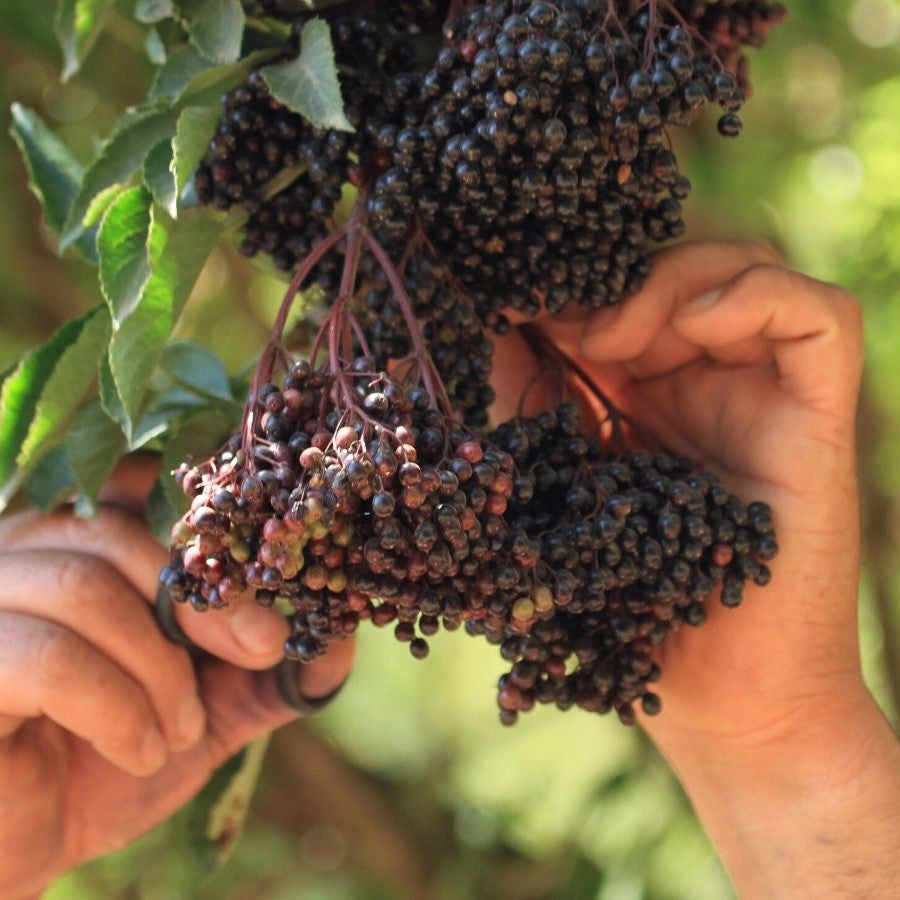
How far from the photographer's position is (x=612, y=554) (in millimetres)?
1077

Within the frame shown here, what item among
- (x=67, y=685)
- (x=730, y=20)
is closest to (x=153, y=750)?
(x=67, y=685)

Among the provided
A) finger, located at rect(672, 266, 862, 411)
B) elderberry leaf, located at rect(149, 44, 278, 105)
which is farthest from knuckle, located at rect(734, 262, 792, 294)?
elderberry leaf, located at rect(149, 44, 278, 105)

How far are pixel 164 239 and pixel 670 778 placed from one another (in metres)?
1.95

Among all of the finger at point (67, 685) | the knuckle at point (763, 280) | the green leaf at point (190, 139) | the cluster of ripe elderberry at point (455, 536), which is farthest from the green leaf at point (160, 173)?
the knuckle at point (763, 280)

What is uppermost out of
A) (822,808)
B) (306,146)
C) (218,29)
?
(218,29)

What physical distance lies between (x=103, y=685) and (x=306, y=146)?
28.2 inches

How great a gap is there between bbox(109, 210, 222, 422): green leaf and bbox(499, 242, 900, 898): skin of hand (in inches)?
18.7

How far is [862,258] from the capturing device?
254 cm

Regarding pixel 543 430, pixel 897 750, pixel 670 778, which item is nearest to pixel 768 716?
pixel 897 750

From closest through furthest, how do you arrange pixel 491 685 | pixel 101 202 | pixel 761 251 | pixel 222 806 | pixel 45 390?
pixel 101 202 → pixel 45 390 → pixel 761 251 → pixel 222 806 → pixel 491 685

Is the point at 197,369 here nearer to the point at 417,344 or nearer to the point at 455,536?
the point at 417,344

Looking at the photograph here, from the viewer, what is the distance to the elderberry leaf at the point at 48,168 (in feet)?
4.69

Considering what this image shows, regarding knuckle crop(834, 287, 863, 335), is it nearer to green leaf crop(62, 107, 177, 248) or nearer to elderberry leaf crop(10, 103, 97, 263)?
green leaf crop(62, 107, 177, 248)

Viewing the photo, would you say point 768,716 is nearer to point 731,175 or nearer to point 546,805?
point 731,175
